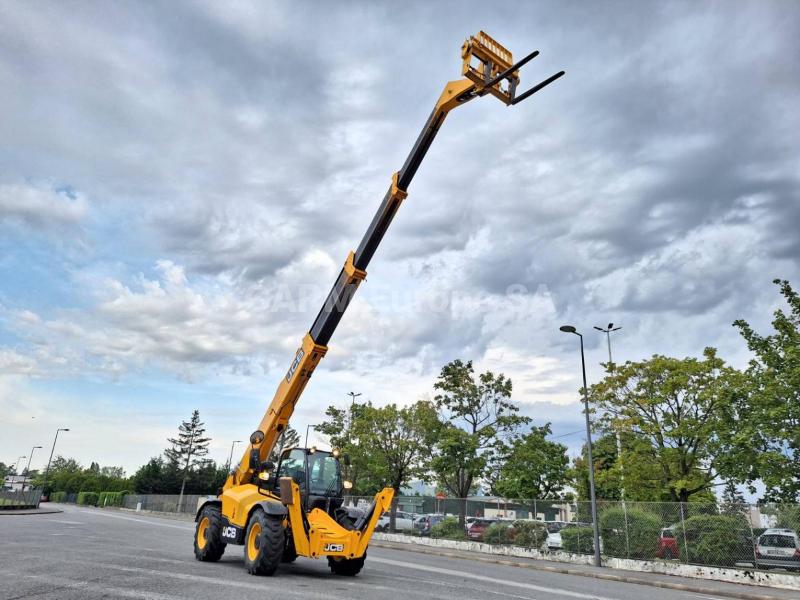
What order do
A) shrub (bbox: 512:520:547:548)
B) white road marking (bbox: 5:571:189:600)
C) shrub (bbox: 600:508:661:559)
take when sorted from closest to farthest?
white road marking (bbox: 5:571:189:600), shrub (bbox: 600:508:661:559), shrub (bbox: 512:520:547:548)

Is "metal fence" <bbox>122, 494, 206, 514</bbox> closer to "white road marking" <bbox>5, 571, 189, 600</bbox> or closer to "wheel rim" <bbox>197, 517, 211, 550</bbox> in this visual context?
"wheel rim" <bbox>197, 517, 211, 550</bbox>

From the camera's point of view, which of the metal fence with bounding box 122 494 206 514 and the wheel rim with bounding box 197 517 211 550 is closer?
the wheel rim with bounding box 197 517 211 550

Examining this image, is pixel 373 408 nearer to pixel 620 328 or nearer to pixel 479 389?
pixel 479 389

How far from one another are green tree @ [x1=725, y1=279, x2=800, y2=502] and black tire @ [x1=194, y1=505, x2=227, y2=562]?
62.8 feet

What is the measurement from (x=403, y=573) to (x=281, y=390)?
5065 mm

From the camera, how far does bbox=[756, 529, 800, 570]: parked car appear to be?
1598cm

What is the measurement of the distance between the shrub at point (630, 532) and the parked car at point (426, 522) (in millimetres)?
9116

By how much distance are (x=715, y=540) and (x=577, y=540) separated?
17.8ft

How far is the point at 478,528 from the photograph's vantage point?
26.2 metres

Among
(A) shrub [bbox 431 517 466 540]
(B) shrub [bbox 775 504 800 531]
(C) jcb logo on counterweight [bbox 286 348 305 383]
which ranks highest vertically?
(C) jcb logo on counterweight [bbox 286 348 305 383]

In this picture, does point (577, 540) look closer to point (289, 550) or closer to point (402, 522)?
point (402, 522)

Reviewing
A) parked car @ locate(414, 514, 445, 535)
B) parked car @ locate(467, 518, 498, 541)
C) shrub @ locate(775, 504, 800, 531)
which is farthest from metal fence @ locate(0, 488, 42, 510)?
shrub @ locate(775, 504, 800, 531)

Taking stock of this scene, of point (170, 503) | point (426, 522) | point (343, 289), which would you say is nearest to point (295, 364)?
point (343, 289)

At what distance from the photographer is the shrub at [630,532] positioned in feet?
65.8
